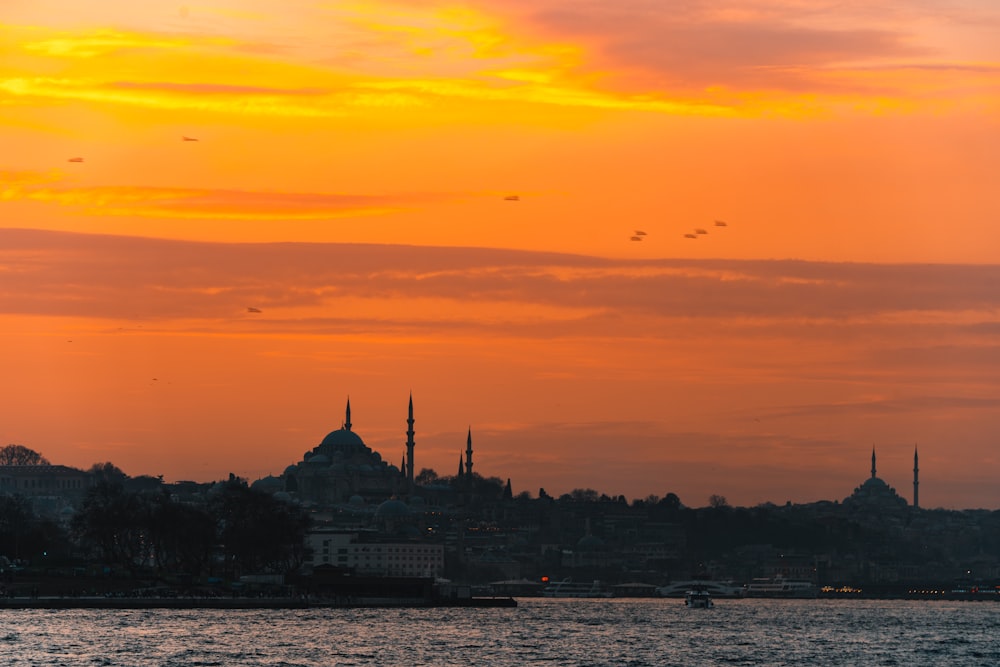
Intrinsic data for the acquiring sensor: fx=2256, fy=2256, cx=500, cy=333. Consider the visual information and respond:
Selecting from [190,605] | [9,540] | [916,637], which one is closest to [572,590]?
[9,540]

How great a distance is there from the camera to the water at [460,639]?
7238 centimetres

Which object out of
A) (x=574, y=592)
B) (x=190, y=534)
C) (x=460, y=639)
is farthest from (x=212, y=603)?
(x=574, y=592)

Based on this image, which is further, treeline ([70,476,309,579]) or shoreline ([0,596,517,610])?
treeline ([70,476,309,579])

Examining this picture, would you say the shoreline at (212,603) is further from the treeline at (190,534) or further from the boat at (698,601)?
the boat at (698,601)

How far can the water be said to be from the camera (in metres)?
72.4

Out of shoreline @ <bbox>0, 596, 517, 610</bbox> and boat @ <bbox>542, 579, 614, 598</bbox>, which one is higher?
boat @ <bbox>542, 579, 614, 598</bbox>

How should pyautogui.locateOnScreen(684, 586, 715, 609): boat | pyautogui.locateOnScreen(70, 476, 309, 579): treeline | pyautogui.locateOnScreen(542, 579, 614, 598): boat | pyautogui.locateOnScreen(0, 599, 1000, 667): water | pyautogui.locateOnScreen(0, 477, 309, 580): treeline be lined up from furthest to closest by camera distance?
pyautogui.locateOnScreen(542, 579, 614, 598): boat
pyautogui.locateOnScreen(684, 586, 715, 609): boat
pyautogui.locateOnScreen(70, 476, 309, 579): treeline
pyautogui.locateOnScreen(0, 477, 309, 580): treeline
pyautogui.locateOnScreen(0, 599, 1000, 667): water

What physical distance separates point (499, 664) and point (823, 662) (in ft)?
38.4

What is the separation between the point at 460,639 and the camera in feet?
285

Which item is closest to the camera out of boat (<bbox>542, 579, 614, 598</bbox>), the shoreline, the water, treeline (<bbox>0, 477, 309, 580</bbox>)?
the water

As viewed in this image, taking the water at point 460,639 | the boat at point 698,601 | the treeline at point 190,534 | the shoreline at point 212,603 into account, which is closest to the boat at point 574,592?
the boat at point 698,601

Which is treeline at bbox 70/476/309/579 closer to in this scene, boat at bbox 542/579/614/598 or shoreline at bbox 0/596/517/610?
shoreline at bbox 0/596/517/610

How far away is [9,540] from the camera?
451ft

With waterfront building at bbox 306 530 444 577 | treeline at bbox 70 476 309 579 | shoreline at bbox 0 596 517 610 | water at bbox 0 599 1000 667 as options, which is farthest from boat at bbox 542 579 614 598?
water at bbox 0 599 1000 667
